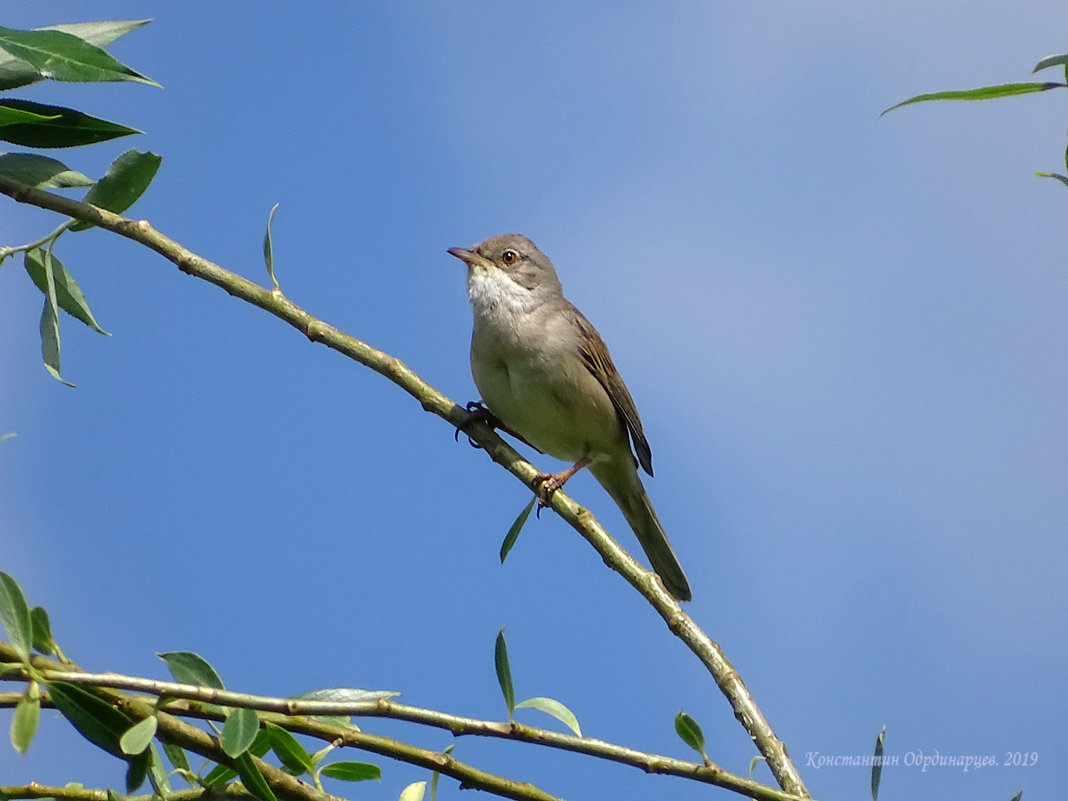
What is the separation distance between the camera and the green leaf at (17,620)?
1793mm

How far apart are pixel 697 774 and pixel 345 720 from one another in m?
0.70

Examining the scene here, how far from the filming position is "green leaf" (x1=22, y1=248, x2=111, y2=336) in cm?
278

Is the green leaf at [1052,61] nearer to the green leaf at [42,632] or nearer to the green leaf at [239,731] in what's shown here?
the green leaf at [239,731]

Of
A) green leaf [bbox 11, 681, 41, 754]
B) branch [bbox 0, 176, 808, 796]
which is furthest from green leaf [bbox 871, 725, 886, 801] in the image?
green leaf [bbox 11, 681, 41, 754]

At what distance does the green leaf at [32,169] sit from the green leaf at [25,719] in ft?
4.20

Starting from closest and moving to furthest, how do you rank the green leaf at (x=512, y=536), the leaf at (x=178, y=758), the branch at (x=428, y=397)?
the leaf at (x=178, y=758), the branch at (x=428, y=397), the green leaf at (x=512, y=536)

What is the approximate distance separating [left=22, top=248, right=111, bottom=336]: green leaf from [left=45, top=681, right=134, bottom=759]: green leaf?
1.25 m

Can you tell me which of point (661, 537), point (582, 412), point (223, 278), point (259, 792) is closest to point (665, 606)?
point (259, 792)

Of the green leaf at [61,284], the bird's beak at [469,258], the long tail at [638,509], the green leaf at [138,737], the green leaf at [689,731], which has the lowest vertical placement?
the green leaf at [138,737]

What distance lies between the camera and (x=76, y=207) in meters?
2.65

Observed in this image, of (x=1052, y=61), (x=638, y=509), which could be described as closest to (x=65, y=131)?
(x=1052, y=61)

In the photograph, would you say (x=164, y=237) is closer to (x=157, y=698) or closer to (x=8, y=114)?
(x=8, y=114)

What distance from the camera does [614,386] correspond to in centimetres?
795

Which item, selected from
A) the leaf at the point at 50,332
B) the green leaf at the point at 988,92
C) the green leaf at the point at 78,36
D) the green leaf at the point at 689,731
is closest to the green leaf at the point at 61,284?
the leaf at the point at 50,332
